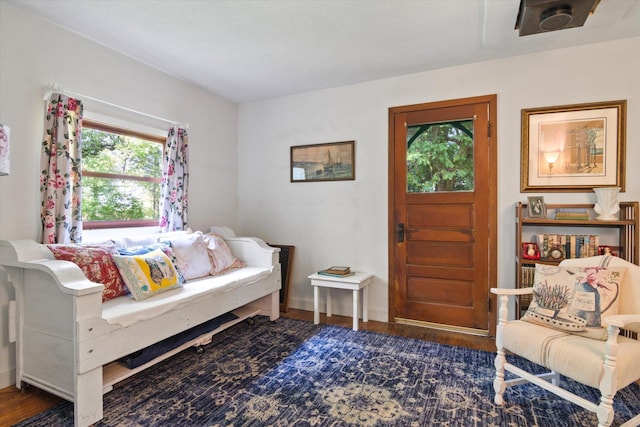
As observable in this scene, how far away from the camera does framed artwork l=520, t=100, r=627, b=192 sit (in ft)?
8.64

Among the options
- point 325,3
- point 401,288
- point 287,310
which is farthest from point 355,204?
point 325,3

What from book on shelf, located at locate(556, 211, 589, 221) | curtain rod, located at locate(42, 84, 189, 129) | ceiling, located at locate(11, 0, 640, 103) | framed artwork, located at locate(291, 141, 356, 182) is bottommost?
book on shelf, located at locate(556, 211, 589, 221)

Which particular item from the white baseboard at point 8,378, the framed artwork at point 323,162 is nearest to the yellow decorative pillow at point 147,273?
the white baseboard at point 8,378

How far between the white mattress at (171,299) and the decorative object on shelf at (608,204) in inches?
111

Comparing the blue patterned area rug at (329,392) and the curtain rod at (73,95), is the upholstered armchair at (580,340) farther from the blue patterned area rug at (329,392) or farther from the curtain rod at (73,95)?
the curtain rod at (73,95)

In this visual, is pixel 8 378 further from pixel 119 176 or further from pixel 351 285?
pixel 351 285

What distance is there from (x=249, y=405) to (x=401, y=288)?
1.92 metres

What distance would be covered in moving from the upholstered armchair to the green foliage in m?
3.08

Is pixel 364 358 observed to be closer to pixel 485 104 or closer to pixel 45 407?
pixel 45 407

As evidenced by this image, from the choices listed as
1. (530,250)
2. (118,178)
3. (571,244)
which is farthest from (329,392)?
(118,178)

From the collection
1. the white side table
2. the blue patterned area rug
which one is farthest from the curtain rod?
the white side table

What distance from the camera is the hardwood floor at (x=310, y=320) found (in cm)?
189

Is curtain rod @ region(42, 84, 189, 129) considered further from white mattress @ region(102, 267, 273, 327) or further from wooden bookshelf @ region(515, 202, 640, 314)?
wooden bookshelf @ region(515, 202, 640, 314)

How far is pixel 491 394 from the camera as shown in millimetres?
2055
